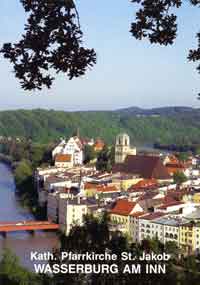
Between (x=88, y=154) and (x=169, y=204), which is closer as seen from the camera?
(x=169, y=204)

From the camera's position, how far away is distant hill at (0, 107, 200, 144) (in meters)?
33.1

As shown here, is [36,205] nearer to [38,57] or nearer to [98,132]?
[38,57]

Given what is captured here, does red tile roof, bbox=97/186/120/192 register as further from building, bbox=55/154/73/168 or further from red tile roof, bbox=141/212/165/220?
building, bbox=55/154/73/168

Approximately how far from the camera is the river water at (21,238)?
25.6 feet

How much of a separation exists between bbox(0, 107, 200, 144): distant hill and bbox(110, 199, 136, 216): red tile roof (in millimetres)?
19423

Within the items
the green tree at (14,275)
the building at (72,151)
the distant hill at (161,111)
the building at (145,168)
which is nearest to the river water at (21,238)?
the green tree at (14,275)

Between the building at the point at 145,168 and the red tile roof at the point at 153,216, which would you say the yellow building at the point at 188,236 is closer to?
the red tile roof at the point at 153,216

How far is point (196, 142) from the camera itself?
30438 mm

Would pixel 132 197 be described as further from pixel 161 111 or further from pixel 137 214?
pixel 161 111

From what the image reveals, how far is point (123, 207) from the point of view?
9438 millimetres

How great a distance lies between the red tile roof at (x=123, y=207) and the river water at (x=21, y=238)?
99cm

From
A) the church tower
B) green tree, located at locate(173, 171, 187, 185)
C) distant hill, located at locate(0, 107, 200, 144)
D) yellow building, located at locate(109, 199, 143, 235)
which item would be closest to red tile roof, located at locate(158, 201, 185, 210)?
yellow building, located at locate(109, 199, 143, 235)

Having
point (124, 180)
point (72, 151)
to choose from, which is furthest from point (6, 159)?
point (124, 180)

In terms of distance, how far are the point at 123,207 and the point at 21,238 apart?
1588 millimetres
